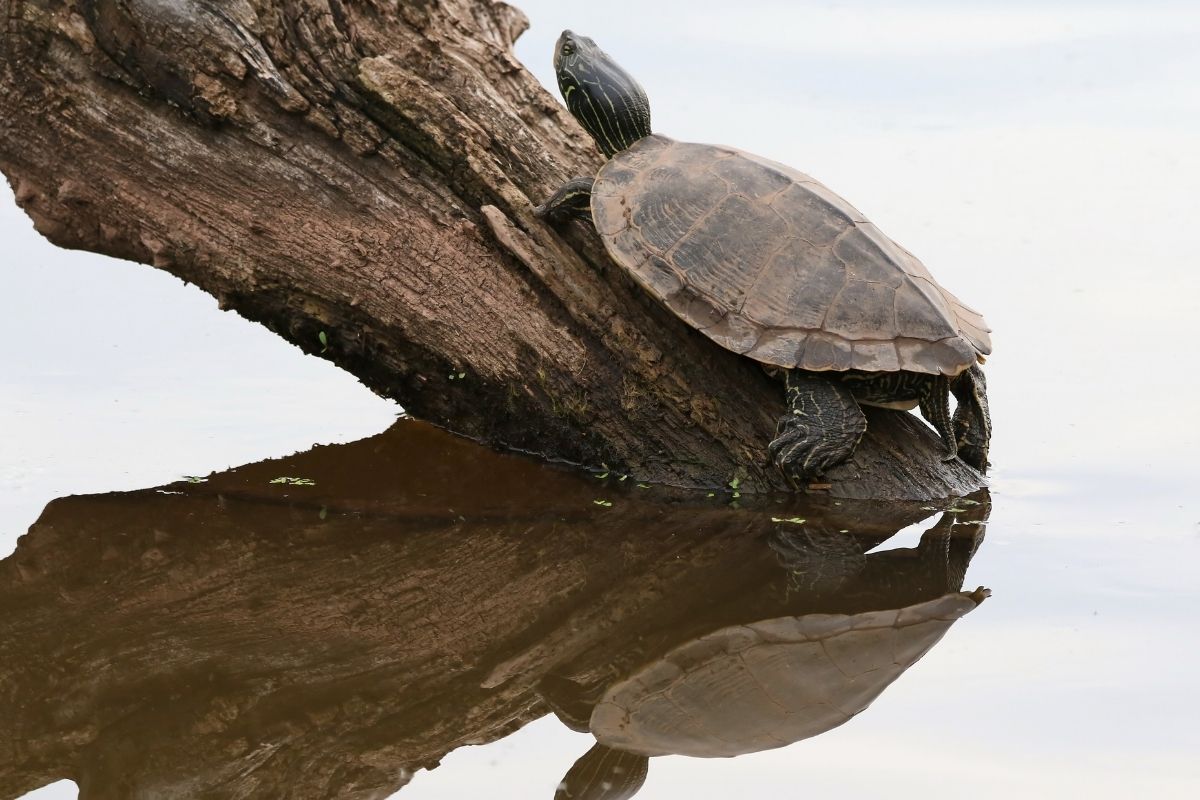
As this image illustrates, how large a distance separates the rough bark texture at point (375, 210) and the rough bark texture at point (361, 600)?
1.26ft

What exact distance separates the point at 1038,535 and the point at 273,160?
3.45m

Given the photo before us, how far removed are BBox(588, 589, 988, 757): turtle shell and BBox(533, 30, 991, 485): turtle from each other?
996mm

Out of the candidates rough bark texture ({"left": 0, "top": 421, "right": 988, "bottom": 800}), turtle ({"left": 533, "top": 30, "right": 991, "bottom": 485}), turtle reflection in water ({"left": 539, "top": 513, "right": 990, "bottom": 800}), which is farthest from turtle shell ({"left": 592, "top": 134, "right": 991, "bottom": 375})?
turtle reflection in water ({"left": 539, "top": 513, "right": 990, "bottom": 800})

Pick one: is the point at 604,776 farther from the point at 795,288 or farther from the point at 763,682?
the point at 795,288

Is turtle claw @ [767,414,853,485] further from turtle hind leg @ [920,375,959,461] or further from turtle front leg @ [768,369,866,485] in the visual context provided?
turtle hind leg @ [920,375,959,461]

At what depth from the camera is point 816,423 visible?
5.27 meters

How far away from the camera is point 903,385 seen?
210 inches

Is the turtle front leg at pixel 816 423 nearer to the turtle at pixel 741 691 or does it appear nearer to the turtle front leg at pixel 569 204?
the turtle at pixel 741 691

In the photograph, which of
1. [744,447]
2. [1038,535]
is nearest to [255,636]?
[744,447]

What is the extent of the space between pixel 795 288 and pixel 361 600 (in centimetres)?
208

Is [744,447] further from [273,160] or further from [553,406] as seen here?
[273,160]

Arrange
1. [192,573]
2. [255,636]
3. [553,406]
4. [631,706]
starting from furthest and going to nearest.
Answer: [553,406]
[192,573]
[255,636]
[631,706]

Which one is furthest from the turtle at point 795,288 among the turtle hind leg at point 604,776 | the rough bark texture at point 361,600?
the turtle hind leg at point 604,776

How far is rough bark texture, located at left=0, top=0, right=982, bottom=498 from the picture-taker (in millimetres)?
5359
